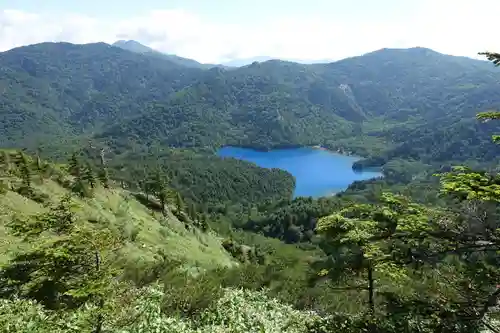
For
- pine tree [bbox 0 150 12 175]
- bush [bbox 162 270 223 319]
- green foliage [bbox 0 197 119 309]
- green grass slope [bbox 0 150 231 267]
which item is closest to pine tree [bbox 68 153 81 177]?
green grass slope [bbox 0 150 231 267]

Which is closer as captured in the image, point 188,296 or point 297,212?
point 188,296

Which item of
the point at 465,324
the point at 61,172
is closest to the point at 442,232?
the point at 465,324

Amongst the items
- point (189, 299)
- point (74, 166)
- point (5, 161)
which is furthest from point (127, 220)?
point (189, 299)

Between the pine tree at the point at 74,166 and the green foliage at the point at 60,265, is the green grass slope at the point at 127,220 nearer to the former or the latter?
the pine tree at the point at 74,166

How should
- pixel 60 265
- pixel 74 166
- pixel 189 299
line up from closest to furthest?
pixel 60 265 → pixel 189 299 → pixel 74 166

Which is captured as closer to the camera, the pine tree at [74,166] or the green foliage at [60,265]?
A: the green foliage at [60,265]

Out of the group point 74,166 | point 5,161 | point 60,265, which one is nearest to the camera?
point 60,265

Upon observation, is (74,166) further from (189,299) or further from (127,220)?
(189,299)

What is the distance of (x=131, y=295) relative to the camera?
18.3 metres

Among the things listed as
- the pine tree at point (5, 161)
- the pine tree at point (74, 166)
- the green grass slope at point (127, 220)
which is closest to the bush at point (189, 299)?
the green grass slope at point (127, 220)

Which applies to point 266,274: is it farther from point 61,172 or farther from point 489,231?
point 61,172

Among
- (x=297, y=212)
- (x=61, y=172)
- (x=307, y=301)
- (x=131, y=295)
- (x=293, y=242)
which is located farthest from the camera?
(x=297, y=212)

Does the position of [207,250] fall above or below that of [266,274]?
below

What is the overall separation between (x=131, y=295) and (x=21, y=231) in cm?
558
